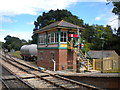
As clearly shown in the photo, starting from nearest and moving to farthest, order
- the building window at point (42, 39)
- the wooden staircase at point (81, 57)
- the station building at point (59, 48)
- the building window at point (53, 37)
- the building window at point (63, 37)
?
the wooden staircase at point (81, 57)
the station building at point (59, 48)
the building window at point (63, 37)
the building window at point (53, 37)
the building window at point (42, 39)

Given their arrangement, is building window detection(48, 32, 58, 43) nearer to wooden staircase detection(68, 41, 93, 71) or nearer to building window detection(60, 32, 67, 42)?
building window detection(60, 32, 67, 42)

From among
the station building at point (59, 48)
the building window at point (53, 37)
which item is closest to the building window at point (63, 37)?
the station building at point (59, 48)

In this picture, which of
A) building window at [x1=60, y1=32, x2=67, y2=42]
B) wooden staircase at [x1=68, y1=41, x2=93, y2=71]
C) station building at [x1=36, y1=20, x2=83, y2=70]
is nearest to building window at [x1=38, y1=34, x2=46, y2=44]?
station building at [x1=36, y1=20, x2=83, y2=70]

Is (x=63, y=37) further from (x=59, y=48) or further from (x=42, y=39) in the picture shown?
(x=42, y=39)

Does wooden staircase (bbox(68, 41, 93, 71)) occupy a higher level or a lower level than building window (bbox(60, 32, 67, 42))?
lower

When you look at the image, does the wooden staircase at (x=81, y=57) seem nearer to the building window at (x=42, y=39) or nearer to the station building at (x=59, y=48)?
the station building at (x=59, y=48)

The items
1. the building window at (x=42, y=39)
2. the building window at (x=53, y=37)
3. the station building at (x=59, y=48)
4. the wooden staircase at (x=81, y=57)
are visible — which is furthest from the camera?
the building window at (x=42, y=39)

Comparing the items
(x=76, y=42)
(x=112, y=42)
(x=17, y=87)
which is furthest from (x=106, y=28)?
(x=17, y=87)

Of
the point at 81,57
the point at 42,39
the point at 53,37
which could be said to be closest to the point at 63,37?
the point at 53,37

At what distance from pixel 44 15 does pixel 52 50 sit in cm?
4701

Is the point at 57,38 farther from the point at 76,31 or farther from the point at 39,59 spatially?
the point at 39,59

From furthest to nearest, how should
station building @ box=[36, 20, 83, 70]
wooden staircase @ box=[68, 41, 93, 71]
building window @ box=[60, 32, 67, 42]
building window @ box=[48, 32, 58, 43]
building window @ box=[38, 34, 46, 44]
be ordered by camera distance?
building window @ box=[38, 34, 46, 44], building window @ box=[48, 32, 58, 43], building window @ box=[60, 32, 67, 42], station building @ box=[36, 20, 83, 70], wooden staircase @ box=[68, 41, 93, 71]

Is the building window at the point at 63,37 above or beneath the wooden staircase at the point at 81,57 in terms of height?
above

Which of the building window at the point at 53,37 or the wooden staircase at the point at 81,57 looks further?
the building window at the point at 53,37
